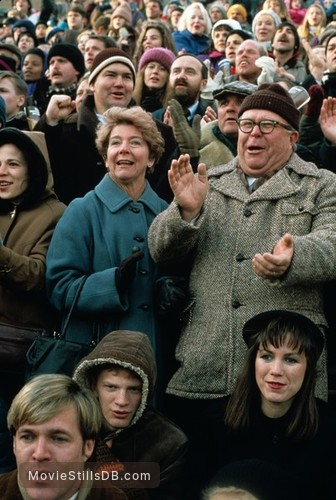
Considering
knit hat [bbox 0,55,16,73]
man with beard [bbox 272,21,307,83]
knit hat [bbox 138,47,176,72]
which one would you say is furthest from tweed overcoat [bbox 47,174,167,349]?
man with beard [bbox 272,21,307,83]

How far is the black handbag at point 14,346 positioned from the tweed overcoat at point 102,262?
0.22 metres

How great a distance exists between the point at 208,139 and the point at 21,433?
3255 millimetres

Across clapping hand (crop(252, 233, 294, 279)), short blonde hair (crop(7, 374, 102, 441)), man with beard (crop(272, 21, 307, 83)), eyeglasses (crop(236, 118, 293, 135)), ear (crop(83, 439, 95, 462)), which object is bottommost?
ear (crop(83, 439, 95, 462))

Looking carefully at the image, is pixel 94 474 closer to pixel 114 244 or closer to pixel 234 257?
pixel 234 257

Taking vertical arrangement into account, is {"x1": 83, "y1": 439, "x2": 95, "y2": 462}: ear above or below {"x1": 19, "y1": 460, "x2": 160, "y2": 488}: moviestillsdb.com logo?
above

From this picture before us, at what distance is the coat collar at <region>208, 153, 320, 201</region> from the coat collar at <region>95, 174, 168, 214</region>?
1.15ft

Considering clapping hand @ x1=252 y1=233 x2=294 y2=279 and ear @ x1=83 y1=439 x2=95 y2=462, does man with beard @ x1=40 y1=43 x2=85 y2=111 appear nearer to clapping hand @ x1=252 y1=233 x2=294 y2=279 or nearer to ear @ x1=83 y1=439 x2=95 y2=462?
clapping hand @ x1=252 y1=233 x2=294 y2=279

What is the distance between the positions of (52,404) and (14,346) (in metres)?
1.39

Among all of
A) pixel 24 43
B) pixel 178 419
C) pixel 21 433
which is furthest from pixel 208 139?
pixel 24 43

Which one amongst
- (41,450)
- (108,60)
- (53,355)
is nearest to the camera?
(41,450)

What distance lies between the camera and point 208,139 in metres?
7.46

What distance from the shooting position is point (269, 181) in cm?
606

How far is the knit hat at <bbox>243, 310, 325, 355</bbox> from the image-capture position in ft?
18.2

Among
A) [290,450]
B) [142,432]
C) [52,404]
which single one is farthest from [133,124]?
[52,404]
